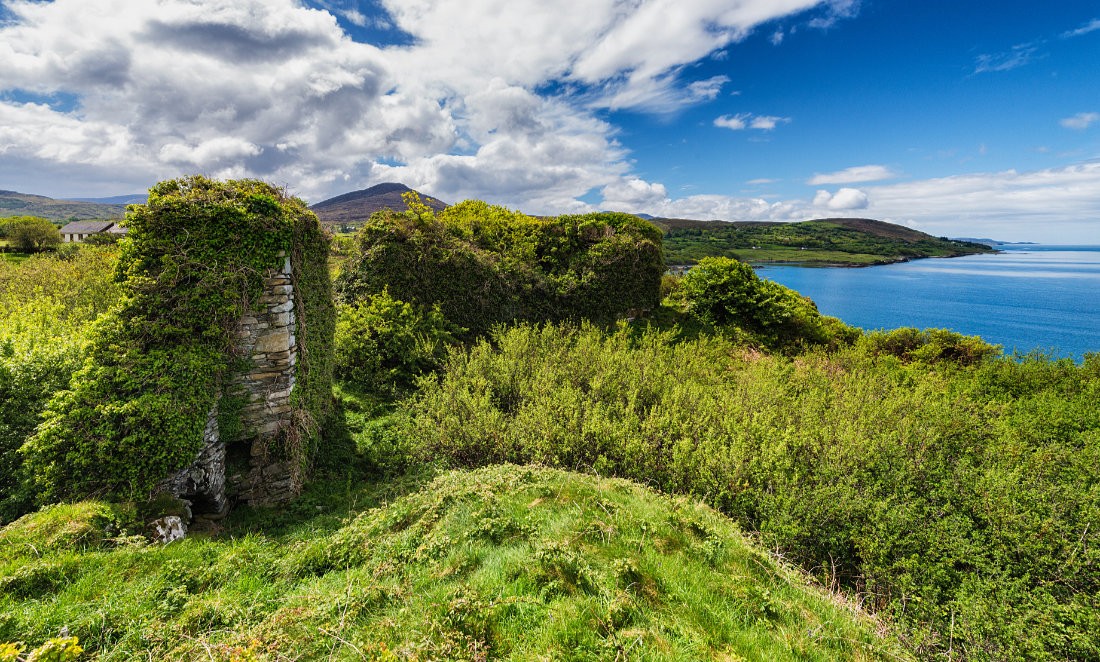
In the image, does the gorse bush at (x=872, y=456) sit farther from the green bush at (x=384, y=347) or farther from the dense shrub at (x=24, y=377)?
the dense shrub at (x=24, y=377)

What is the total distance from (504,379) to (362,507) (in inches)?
171

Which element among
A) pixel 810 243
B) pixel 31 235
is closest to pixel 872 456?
pixel 31 235

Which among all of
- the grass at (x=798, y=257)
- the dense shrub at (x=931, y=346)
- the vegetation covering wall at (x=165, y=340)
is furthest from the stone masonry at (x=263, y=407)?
the grass at (x=798, y=257)

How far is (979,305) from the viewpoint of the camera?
21.2m

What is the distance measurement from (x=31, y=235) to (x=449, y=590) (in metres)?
60.3

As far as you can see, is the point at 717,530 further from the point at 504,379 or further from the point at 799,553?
the point at 504,379

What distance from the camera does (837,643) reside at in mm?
3625

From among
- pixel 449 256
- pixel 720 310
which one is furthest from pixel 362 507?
pixel 720 310

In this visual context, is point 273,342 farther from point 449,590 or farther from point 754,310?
point 754,310

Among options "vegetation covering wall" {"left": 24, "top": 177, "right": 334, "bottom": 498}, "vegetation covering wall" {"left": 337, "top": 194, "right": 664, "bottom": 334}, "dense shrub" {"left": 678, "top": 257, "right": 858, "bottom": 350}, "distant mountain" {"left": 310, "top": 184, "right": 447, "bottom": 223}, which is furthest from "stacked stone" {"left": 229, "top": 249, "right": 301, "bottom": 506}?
"distant mountain" {"left": 310, "top": 184, "right": 447, "bottom": 223}

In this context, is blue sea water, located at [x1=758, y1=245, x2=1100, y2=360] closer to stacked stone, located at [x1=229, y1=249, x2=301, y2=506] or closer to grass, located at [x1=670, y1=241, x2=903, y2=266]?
grass, located at [x1=670, y1=241, x2=903, y2=266]

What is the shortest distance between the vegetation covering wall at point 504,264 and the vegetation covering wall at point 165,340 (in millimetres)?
6918

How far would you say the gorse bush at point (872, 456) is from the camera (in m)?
4.80

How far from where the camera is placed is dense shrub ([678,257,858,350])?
18500mm
